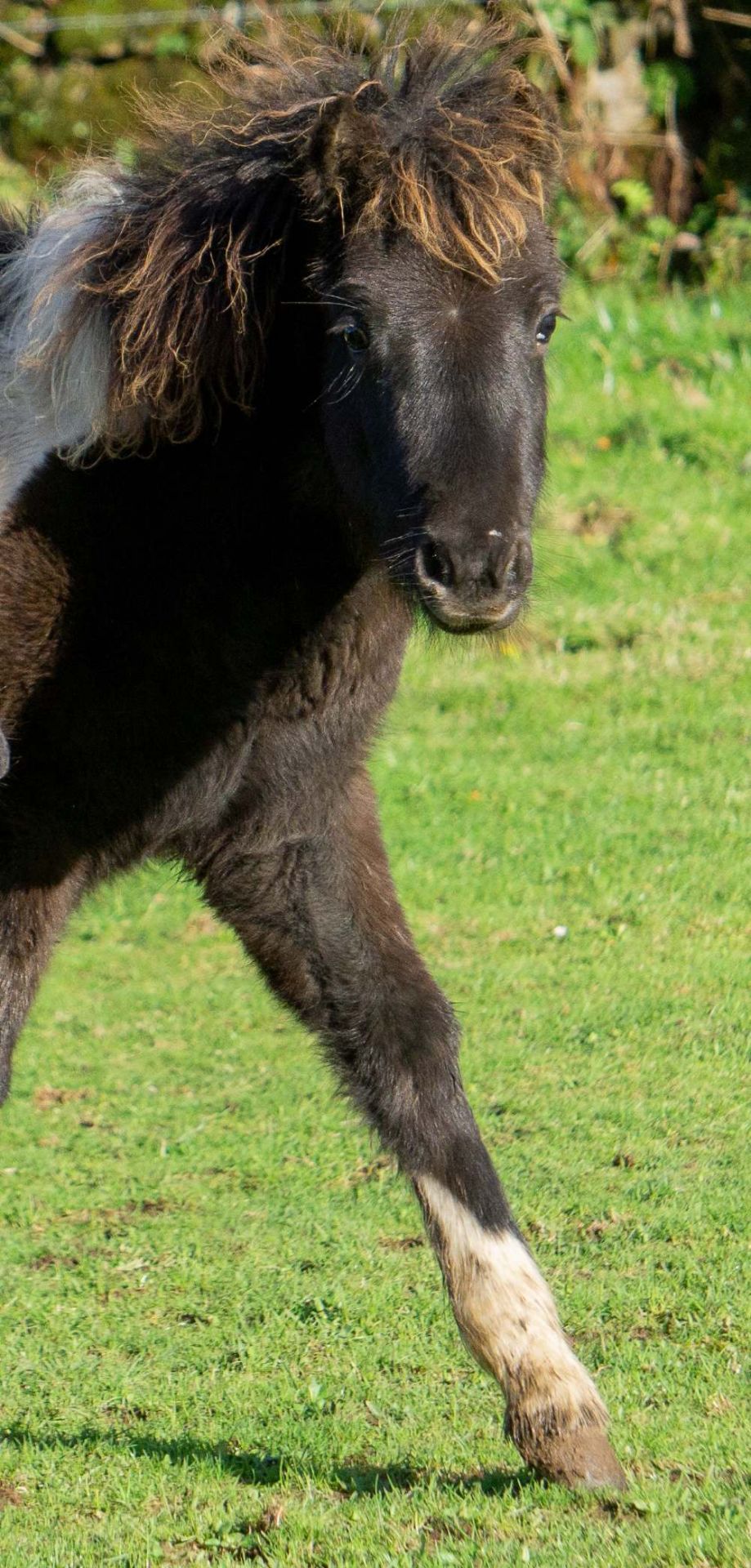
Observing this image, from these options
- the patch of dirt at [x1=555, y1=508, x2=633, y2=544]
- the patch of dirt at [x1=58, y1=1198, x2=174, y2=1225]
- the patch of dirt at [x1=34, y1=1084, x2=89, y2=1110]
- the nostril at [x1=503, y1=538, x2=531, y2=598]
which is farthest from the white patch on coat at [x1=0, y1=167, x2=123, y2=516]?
the patch of dirt at [x1=555, y1=508, x2=633, y2=544]

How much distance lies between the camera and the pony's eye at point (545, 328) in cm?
371

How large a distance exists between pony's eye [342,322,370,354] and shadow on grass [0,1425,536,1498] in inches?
87.4

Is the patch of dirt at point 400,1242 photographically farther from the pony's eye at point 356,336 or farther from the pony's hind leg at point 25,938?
the pony's eye at point 356,336

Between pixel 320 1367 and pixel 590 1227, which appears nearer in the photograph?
pixel 320 1367

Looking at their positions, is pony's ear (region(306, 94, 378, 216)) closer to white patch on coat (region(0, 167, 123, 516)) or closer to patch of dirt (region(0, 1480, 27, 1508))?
white patch on coat (region(0, 167, 123, 516))

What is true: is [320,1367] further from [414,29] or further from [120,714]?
[414,29]

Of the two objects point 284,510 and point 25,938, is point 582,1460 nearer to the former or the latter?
point 25,938

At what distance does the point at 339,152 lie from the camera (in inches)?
143

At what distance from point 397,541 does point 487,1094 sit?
2.51 metres

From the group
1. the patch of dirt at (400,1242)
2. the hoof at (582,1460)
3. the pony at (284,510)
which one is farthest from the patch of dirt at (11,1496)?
the patch of dirt at (400,1242)

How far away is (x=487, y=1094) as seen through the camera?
5.61m

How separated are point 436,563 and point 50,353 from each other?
1.14 metres

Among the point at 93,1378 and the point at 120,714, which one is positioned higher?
the point at 120,714

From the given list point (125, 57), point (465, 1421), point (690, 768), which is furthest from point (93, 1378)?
Answer: point (125, 57)
